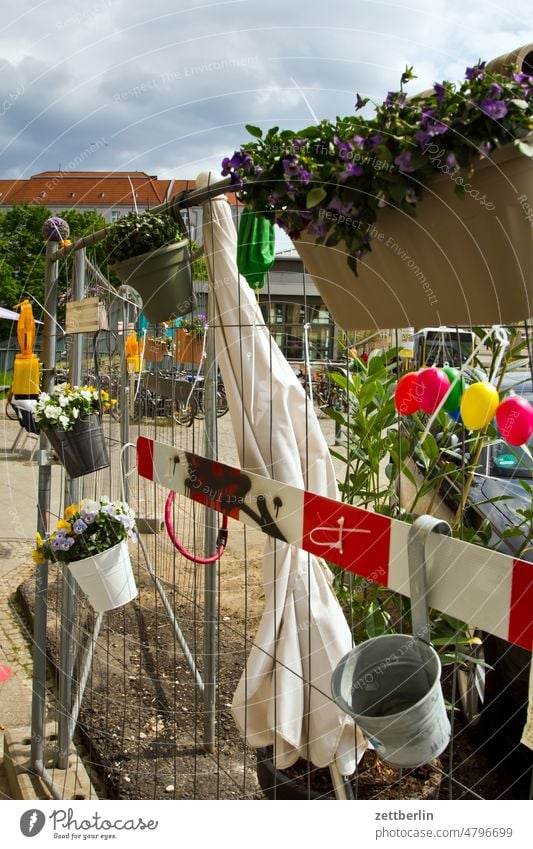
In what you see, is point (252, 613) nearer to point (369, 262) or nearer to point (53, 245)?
point (53, 245)

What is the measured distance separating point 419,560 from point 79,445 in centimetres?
154

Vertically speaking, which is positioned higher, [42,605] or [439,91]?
[439,91]

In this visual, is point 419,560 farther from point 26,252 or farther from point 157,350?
point 26,252

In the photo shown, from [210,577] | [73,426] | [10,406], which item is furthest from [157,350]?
[10,406]

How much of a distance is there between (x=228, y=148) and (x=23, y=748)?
88.5 inches

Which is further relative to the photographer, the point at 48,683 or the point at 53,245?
the point at 48,683

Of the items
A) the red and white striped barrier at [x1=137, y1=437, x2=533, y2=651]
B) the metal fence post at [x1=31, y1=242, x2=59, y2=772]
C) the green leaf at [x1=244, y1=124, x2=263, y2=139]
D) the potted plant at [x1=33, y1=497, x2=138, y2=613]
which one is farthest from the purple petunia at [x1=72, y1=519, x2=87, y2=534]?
the green leaf at [x1=244, y1=124, x2=263, y2=139]

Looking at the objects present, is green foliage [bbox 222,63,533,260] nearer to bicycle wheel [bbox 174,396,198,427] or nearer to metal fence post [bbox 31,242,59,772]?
metal fence post [bbox 31,242,59,772]

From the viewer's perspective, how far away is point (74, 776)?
2.38 metres

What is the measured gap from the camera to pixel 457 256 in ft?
3.40

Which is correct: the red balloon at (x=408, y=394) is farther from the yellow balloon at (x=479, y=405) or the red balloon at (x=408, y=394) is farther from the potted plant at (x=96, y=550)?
the potted plant at (x=96, y=550)

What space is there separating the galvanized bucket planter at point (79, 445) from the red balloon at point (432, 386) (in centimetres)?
141

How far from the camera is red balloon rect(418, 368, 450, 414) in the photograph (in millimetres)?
1297

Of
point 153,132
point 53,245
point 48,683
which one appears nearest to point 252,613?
point 48,683
